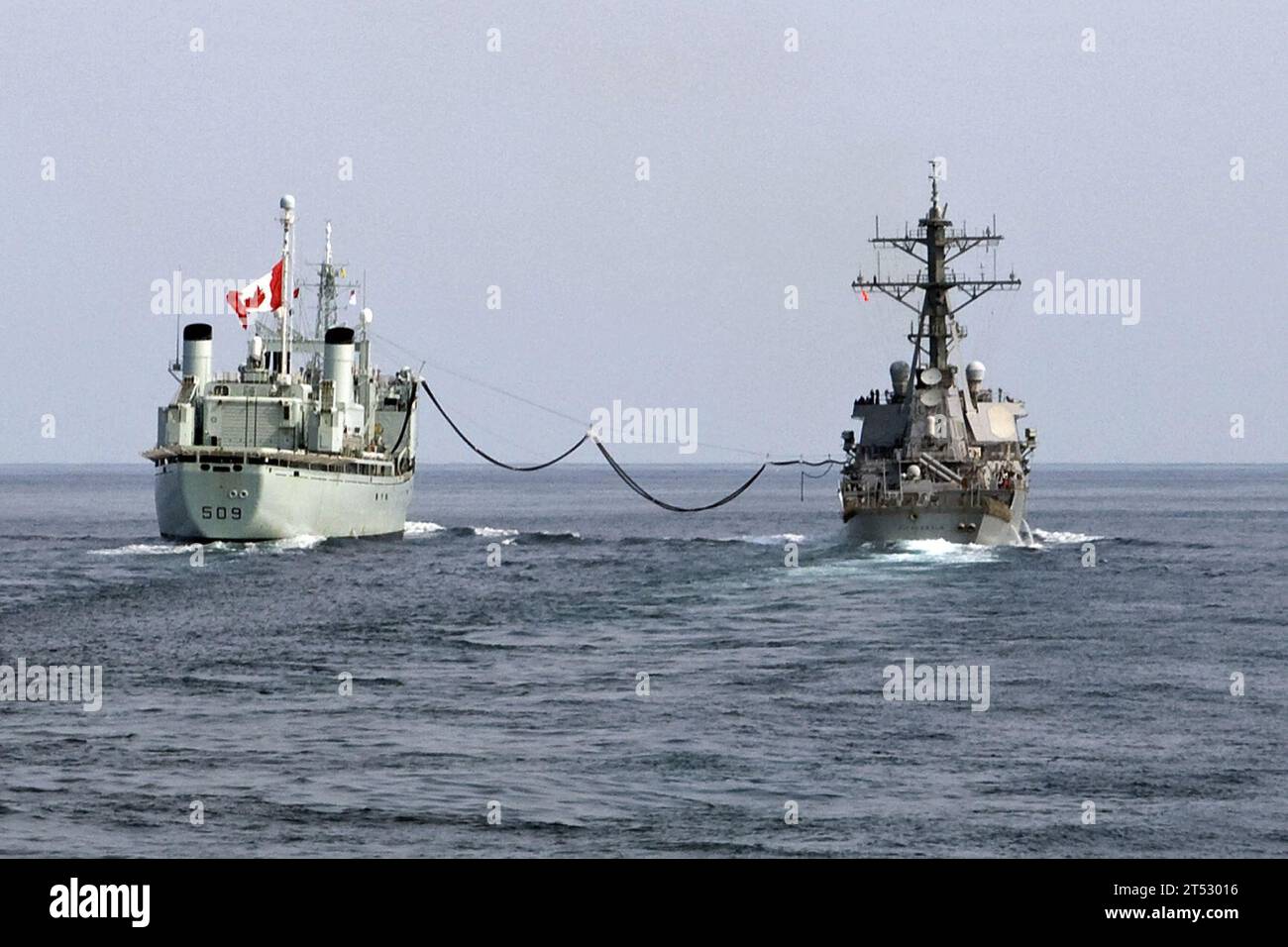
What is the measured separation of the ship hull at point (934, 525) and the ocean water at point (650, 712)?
146 centimetres

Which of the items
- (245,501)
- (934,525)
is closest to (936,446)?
(934,525)

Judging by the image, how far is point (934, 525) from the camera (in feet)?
230

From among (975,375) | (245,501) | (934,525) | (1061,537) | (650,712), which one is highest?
(975,375)

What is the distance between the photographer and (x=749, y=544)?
8556 centimetres

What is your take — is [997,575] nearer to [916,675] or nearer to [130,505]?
[916,675]

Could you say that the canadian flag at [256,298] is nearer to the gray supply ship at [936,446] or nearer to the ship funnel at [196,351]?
the ship funnel at [196,351]

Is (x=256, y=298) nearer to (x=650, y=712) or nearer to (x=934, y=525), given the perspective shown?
(x=934, y=525)

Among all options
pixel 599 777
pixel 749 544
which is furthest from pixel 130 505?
pixel 599 777

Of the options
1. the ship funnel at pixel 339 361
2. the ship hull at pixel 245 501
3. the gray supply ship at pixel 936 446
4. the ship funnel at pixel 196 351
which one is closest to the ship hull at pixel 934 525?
the gray supply ship at pixel 936 446

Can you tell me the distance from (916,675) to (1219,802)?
1313 centimetres

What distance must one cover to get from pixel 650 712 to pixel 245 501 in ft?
159

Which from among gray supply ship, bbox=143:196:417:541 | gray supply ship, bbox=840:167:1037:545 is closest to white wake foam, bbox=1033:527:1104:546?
gray supply ship, bbox=840:167:1037:545

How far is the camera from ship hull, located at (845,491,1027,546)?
69688mm
